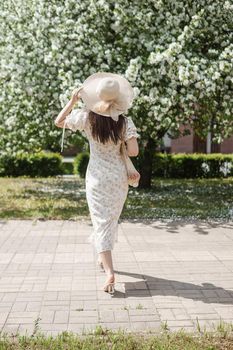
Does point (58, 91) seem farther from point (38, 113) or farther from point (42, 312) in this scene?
point (42, 312)

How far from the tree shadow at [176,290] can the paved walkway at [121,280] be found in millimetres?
10

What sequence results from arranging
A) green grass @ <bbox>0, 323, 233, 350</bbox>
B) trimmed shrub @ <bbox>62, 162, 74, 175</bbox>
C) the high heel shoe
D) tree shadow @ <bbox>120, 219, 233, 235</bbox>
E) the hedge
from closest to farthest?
green grass @ <bbox>0, 323, 233, 350</bbox> < the high heel shoe < tree shadow @ <bbox>120, 219, 233, 235</bbox> < the hedge < trimmed shrub @ <bbox>62, 162, 74, 175</bbox>

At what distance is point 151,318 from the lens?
4.77 metres

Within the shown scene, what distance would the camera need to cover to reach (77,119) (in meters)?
5.57

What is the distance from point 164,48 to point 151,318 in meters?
7.65

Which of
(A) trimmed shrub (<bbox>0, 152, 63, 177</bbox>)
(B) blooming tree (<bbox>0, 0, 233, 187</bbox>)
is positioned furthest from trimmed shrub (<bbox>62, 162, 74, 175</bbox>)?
(B) blooming tree (<bbox>0, 0, 233, 187</bbox>)

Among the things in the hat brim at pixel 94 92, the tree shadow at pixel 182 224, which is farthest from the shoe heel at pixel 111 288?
the tree shadow at pixel 182 224

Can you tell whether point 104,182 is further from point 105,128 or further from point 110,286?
point 110,286

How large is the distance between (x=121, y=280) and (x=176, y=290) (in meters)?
0.70

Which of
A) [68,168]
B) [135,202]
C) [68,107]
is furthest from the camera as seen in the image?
[68,168]

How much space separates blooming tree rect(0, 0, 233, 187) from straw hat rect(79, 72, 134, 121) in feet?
16.8

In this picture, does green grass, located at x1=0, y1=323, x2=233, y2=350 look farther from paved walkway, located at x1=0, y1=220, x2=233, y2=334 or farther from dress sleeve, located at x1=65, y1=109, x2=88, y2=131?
dress sleeve, located at x1=65, y1=109, x2=88, y2=131

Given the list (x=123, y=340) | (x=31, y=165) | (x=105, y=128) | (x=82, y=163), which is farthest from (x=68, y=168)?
(x=123, y=340)

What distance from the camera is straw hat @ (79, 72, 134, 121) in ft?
17.9
